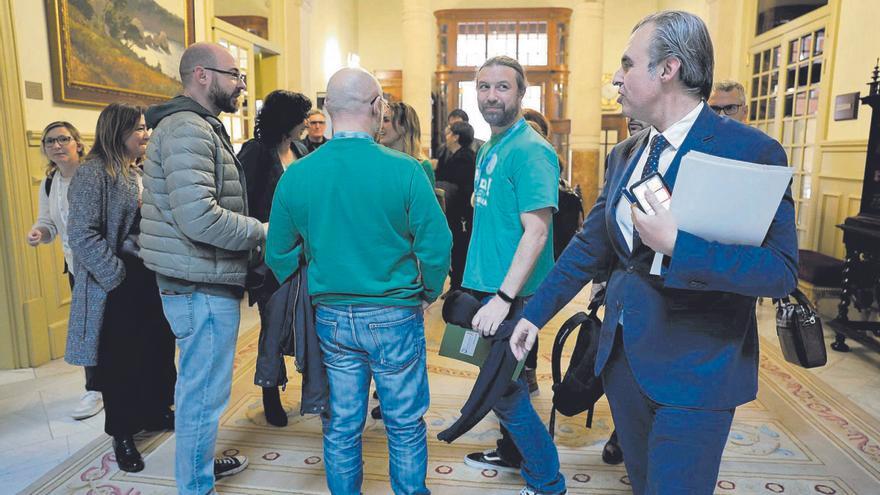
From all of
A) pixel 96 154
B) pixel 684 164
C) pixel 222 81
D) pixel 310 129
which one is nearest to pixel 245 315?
pixel 310 129

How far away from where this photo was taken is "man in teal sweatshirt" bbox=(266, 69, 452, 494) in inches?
68.5

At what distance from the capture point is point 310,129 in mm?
4797

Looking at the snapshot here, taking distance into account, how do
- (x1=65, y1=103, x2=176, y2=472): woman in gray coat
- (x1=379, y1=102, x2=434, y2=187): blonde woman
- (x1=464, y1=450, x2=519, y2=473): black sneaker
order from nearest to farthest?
(x1=65, y1=103, x2=176, y2=472): woman in gray coat, (x1=464, y1=450, x2=519, y2=473): black sneaker, (x1=379, y1=102, x2=434, y2=187): blonde woman

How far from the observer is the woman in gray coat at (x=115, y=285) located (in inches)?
98.3

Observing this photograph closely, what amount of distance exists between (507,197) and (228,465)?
1673 millimetres

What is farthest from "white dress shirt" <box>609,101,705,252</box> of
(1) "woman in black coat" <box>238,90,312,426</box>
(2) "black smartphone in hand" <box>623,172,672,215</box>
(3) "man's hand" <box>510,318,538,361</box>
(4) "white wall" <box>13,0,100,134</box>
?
(4) "white wall" <box>13,0,100,134</box>

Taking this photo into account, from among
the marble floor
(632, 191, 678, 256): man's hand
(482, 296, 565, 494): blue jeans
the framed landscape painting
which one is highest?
the framed landscape painting

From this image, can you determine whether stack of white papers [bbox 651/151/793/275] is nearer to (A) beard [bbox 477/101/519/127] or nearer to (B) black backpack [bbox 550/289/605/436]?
(B) black backpack [bbox 550/289/605/436]

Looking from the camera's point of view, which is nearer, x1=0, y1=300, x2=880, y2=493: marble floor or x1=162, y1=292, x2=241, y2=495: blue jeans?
x1=162, y1=292, x2=241, y2=495: blue jeans

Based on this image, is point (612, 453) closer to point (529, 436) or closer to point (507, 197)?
point (529, 436)

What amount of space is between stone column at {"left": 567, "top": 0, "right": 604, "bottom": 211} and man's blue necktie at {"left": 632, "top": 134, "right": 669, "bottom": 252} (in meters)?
8.80

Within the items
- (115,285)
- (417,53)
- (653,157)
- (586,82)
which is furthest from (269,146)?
(586,82)

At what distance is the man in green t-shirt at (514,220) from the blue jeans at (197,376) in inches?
36.4

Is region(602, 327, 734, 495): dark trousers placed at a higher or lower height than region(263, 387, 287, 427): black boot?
higher
